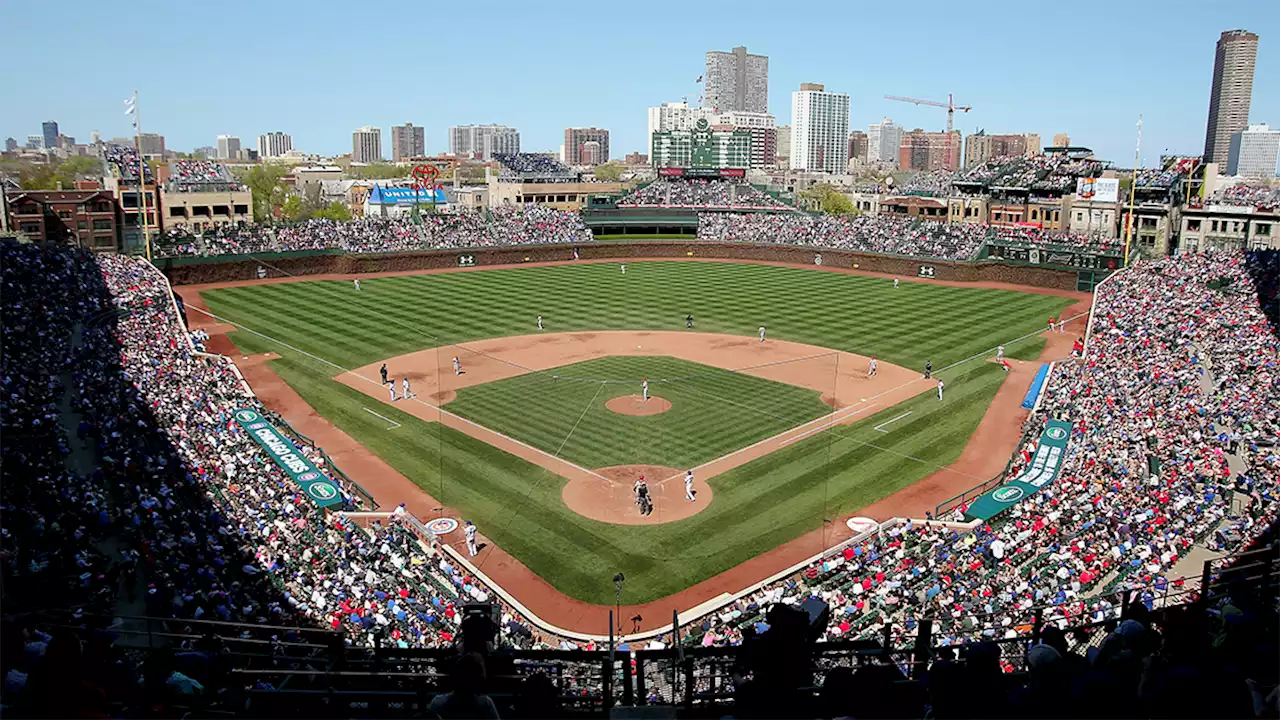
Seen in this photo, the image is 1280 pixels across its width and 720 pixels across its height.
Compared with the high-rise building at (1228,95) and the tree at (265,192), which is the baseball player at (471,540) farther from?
the high-rise building at (1228,95)

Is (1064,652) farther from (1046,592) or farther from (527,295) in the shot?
(527,295)

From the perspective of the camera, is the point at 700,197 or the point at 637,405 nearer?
the point at 637,405

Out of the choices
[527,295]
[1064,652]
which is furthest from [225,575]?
[527,295]

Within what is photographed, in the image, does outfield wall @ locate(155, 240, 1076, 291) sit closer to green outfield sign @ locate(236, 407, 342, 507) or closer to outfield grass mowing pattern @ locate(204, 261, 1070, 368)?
outfield grass mowing pattern @ locate(204, 261, 1070, 368)

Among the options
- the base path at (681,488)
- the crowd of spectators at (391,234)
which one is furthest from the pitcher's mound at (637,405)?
the crowd of spectators at (391,234)

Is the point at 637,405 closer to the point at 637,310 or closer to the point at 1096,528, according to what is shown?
the point at 1096,528

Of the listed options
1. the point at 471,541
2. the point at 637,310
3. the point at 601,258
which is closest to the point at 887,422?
the point at 471,541

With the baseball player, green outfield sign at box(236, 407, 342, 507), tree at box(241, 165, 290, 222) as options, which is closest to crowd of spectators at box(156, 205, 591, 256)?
green outfield sign at box(236, 407, 342, 507)
